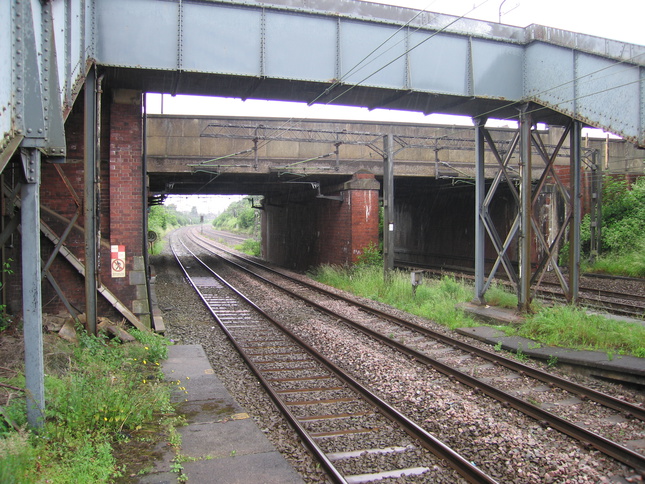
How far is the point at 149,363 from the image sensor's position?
24.4 ft

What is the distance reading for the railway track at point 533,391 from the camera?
4.96 metres

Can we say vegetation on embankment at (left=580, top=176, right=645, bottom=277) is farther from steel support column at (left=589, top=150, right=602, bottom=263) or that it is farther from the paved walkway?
the paved walkway

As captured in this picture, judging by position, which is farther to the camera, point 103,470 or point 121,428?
point 121,428

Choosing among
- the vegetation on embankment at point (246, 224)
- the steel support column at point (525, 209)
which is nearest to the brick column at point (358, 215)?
the steel support column at point (525, 209)

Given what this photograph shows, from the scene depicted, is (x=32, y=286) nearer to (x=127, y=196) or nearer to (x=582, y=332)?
(x=127, y=196)

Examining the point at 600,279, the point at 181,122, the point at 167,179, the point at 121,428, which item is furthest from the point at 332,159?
the point at 121,428

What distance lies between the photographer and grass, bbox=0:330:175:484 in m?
3.61

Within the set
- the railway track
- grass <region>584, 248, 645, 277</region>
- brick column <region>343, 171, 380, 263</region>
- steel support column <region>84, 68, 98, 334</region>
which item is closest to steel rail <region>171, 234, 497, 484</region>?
the railway track

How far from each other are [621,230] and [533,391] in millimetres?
17000

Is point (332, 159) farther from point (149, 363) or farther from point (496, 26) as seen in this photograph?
point (149, 363)

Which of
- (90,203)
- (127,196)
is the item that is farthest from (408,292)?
(90,203)

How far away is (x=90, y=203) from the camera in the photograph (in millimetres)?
7645

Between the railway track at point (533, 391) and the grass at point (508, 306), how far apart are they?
1.27m

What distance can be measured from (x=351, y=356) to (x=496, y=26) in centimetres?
710
